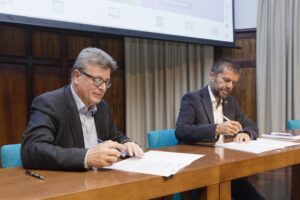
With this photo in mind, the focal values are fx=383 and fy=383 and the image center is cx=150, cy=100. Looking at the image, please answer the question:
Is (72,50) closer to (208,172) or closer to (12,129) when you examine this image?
(12,129)

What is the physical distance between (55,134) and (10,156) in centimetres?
22

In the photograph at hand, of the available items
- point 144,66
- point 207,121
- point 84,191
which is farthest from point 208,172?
point 144,66

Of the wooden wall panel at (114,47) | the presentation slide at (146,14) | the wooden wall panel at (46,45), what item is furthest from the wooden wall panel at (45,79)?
the presentation slide at (146,14)

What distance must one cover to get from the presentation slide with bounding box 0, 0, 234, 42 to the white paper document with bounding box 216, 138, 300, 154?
1.32 metres

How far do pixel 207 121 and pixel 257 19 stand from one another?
197 cm

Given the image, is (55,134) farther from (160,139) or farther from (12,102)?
(12,102)

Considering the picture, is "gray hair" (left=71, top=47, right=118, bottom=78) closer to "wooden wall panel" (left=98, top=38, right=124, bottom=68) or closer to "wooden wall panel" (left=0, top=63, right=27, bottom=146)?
"wooden wall panel" (left=0, top=63, right=27, bottom=146)

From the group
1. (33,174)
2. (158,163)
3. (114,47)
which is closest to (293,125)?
(114,47)

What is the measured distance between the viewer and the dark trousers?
6.80ft

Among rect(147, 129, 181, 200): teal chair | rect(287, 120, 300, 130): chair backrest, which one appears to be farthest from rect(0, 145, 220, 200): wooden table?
rect(287, 120, 300, 130): chair backrest

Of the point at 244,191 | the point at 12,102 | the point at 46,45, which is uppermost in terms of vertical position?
the point at 46,45

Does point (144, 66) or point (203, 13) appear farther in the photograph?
point (144, 66)

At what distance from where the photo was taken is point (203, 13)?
11.8ft

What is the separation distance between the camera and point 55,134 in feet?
5.17
